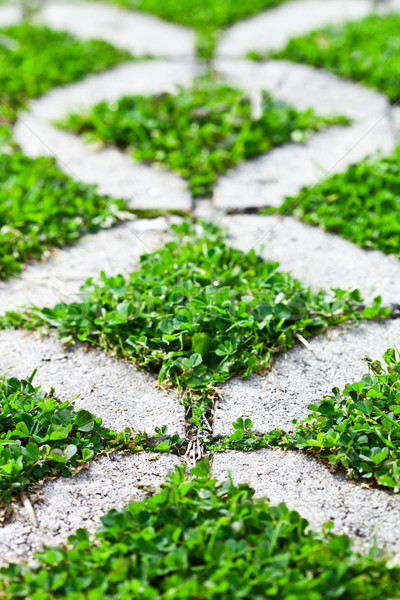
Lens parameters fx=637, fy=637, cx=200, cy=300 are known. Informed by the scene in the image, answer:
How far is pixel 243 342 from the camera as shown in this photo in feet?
6.07

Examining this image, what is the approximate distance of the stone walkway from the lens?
1450 mm

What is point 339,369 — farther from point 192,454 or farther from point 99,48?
point 99,48

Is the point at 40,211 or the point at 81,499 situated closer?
the point at 81,499

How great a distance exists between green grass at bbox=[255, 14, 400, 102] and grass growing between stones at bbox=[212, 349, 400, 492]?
2.26 m

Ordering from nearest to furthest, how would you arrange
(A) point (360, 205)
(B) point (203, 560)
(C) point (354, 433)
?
(B) point (203, 560) → (C) point (354, 433) → (A) point (360, 205)

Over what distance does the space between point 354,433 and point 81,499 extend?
0.67 m

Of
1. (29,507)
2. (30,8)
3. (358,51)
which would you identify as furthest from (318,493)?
(30,8)

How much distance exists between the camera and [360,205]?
2508 mm

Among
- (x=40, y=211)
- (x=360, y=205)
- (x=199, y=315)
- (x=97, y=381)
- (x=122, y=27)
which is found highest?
(x=122, y=27)

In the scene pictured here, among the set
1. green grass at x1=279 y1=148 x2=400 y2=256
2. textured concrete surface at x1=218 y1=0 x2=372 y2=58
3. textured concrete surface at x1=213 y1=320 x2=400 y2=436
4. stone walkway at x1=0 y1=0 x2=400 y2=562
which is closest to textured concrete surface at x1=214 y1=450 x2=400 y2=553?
stone walkway at x1=0 y1=0 x2=400 y2=562

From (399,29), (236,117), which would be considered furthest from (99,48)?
(399,29)

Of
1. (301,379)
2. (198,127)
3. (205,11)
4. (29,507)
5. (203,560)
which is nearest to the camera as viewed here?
(203,560)

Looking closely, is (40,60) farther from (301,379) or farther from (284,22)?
(301,379)

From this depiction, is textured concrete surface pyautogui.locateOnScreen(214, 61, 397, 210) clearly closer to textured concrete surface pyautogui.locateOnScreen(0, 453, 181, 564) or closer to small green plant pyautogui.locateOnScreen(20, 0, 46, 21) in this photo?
textured concrete surface pyautogui.locateOnScreen(0, 453, 181, 564)
